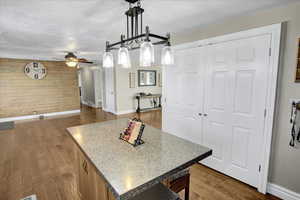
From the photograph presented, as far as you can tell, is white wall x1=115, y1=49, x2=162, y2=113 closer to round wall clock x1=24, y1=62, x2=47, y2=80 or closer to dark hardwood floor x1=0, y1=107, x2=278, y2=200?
round wall clock x1=24, y1=62, x2=47, y2=80

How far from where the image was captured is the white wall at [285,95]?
1781mm

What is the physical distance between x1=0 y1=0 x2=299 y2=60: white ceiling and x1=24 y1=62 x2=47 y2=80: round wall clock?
334 centimetres

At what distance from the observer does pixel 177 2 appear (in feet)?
5.86

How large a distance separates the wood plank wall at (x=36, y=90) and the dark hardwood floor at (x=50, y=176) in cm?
253

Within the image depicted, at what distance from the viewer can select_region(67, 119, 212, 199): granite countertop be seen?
3.17ft

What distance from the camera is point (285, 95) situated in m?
1.87

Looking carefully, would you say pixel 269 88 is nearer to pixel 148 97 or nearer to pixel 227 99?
pixel 227 99

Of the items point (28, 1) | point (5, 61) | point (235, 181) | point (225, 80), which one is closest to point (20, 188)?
point (28, 1)

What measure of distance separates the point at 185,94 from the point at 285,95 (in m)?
1.37

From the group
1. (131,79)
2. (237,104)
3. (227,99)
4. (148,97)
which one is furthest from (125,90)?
(237,104)

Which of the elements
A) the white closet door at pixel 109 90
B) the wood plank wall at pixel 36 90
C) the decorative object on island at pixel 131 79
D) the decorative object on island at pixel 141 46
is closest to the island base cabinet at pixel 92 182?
the decorative object on island at pixel 141 46

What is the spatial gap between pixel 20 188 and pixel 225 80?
10.6 feet

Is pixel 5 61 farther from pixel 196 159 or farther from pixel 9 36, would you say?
pixel 196 159

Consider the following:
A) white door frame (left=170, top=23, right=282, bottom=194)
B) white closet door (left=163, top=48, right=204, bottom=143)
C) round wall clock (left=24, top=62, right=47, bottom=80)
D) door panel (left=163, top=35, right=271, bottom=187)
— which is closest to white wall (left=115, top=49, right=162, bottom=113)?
round wall clock (left=24, top=62, right=47, bottom=80)
